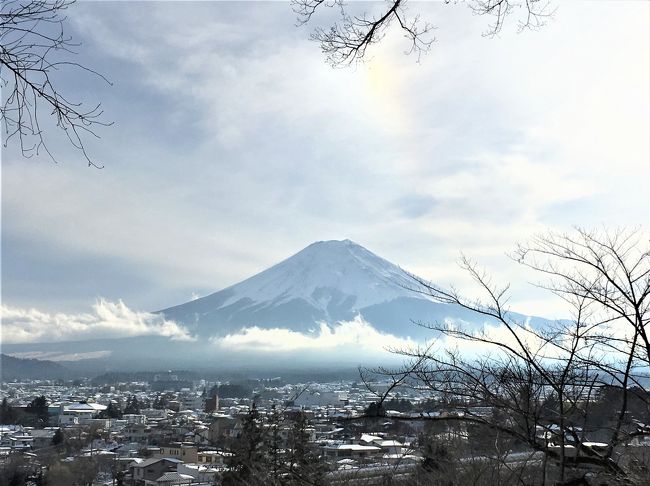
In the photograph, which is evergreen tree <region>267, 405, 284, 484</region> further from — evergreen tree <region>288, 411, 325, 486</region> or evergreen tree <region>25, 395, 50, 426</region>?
evergreen tree <region>25, 395, 50, 426</region>

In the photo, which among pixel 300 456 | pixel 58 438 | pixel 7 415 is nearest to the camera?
pixel 300 456

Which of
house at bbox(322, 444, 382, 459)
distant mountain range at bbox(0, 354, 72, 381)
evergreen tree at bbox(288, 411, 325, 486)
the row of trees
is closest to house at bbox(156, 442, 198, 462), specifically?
house at bbox(322, 444, 382, 459)

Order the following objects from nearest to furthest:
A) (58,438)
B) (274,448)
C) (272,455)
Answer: (274,448) < (272,455) < (58,438)

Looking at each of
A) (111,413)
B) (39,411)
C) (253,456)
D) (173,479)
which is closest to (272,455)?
(253,456)

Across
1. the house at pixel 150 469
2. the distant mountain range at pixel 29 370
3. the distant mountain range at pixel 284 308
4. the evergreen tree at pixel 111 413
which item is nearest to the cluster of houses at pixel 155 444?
the house at pixel 150 469

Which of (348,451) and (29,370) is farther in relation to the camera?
(29,370)

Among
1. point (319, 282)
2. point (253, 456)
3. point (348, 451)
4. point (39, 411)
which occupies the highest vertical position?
point (319, 282)

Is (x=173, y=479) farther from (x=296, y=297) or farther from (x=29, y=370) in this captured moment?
(x=296, y=297)

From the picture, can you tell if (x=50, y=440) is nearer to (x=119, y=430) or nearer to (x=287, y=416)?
(x=119, y=430)
